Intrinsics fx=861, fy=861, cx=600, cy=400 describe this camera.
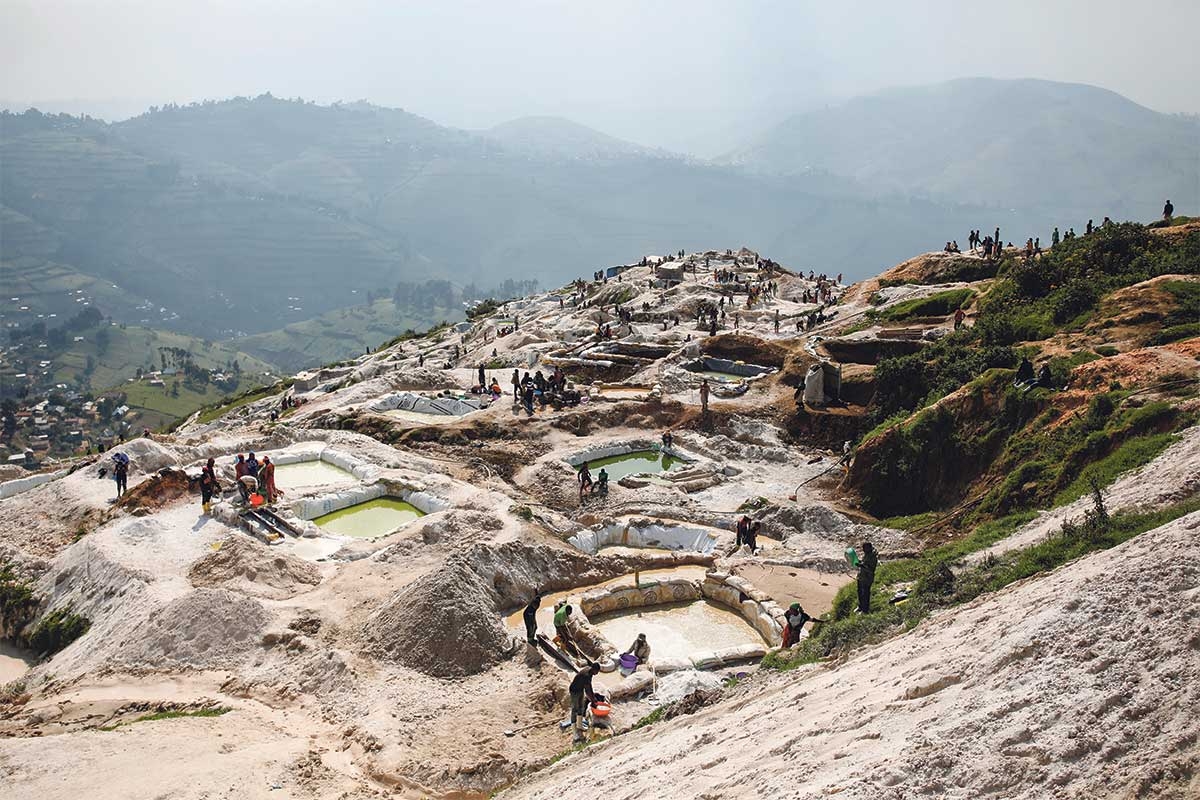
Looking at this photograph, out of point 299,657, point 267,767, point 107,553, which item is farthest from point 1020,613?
point 107,553

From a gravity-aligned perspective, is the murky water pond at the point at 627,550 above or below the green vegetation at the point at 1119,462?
below

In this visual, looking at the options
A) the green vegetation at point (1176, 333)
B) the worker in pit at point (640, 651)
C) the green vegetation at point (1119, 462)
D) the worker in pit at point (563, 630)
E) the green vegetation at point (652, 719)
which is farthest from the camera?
the green vegetation at point (1176, 333)

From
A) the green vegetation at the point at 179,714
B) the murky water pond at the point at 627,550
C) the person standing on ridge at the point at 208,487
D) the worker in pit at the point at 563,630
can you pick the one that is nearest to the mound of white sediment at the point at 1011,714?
the worker in pit at the point at 563,630

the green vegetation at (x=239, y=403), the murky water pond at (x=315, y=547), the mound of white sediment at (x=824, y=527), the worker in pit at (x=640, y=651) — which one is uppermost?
the mound of white sediment at (x=824, y=527)

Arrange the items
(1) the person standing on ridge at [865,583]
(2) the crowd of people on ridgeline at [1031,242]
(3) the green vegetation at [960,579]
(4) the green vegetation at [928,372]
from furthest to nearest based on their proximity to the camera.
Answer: (2) the crowd of people on ridgeline at [1031,242], (4) the green vegetation at [928,372], (1) the person standing on ridge at [865,583], (3) the green vegetation at [960,579]

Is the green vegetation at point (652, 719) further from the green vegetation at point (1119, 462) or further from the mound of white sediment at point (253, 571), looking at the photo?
the mound of white sediment at point (253, 571)

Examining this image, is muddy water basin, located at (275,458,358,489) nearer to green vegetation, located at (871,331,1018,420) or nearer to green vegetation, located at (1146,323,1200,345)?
green vegetation, located at (871,331,1018,420)

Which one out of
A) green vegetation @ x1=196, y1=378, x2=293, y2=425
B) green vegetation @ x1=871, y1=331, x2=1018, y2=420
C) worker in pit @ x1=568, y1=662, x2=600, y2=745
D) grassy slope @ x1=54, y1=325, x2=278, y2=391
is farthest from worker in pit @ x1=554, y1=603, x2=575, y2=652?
grassy slope @ x1=54, y1=325, x2=278, y2=391

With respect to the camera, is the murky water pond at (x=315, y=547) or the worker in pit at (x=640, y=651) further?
the murky water pond at (x=315, y=547)
